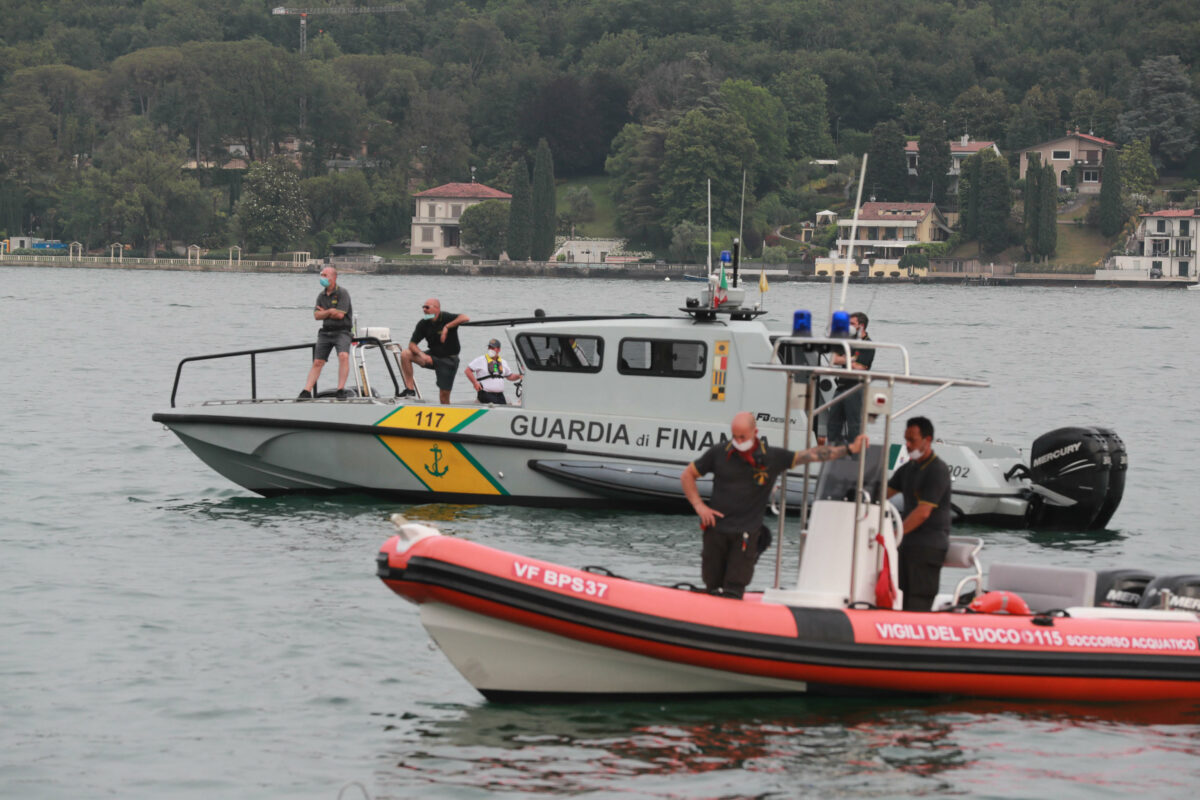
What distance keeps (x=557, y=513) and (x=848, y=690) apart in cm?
761

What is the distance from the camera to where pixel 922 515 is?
11617mm

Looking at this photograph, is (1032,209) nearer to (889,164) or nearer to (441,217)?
(889,164)

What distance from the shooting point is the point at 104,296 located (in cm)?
9925

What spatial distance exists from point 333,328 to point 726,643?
9.75 meters

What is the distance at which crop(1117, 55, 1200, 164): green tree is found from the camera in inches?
7594

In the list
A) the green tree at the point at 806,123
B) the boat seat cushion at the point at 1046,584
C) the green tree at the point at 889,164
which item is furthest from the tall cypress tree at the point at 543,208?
the boat seat cushion at the point at 1046,584

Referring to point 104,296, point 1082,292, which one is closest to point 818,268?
point 1082,292

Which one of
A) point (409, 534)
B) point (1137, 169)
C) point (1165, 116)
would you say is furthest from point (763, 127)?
point (409, 534)

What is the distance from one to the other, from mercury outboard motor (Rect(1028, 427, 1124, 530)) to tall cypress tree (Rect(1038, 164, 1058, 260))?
485ft

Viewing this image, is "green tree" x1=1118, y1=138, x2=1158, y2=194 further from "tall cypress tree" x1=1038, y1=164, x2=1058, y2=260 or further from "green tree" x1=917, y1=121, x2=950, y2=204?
"green tree" x1=917, y1=121, x2=950, y2=204

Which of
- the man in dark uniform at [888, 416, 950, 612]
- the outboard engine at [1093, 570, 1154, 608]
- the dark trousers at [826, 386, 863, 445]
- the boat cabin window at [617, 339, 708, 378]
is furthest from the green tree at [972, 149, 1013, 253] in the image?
the man in dark uniform at [888, 416, 950, 612]

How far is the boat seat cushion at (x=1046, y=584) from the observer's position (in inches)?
499

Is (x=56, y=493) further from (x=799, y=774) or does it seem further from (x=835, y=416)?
(x=799, y=774)

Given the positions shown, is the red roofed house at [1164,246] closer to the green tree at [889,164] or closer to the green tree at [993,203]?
the green tree at [993,203]
